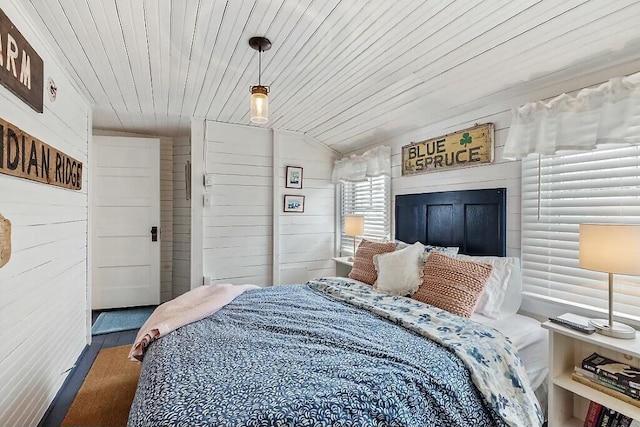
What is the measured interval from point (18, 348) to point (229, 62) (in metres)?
2.11

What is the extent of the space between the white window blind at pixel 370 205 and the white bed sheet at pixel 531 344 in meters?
1.76

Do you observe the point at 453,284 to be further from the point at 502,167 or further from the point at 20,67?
the point at 20,67

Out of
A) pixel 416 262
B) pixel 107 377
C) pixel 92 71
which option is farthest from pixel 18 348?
pixel 416 262

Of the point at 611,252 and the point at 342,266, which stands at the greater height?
the point at 611,252

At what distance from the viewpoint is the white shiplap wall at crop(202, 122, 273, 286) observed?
12.6ft

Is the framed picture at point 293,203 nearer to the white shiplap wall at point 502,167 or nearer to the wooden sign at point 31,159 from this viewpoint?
the white shiplap wall at point 502,167

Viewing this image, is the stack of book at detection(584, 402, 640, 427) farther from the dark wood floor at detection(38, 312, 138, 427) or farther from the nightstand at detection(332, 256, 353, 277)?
the dark wood floor at detection(38, 312, 138, 427)

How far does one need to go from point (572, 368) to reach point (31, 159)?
3213 mm

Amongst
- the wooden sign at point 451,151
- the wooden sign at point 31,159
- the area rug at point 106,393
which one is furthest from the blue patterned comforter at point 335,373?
the wooden sign at point 451,151

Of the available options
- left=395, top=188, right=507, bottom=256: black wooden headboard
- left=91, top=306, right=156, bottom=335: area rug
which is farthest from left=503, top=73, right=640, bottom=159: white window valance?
left=91, top=306, right=156, bottom=335: area rug

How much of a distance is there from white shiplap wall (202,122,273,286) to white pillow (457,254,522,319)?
2.56 metres

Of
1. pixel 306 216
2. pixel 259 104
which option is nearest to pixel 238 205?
pixel 306 216

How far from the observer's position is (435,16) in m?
1.76

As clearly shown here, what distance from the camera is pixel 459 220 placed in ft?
9.09
